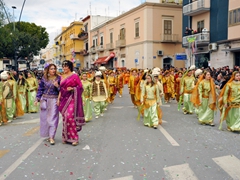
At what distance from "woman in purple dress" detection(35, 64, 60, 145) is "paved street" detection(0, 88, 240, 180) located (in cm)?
33

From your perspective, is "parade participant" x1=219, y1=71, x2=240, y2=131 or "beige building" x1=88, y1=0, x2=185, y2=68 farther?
"beige building" x1=88, y1=0, x2=185, y2=68

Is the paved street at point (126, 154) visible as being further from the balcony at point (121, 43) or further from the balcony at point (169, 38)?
the balcony at point (121, 43)

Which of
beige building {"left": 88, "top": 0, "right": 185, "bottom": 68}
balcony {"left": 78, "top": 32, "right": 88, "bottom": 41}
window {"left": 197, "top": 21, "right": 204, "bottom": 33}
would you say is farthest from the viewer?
balcony {"left": 78, "top": 32, "right": 88, "bottom": 41}

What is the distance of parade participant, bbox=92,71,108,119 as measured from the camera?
9586mm

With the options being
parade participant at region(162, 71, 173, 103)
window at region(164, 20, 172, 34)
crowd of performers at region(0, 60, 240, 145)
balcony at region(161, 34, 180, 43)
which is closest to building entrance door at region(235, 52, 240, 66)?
parade participant at region(162, 71, 173, 103)

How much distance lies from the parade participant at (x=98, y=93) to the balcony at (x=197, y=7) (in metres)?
17.9

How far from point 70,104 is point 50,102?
487 millimetres

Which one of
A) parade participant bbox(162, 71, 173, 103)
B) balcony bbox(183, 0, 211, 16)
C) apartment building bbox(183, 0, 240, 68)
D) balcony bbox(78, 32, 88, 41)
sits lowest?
parade participant bbox(162, 71, 173, 103)

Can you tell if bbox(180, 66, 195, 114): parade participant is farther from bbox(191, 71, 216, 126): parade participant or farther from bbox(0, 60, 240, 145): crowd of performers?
bbox(191, 71, 216, 126): parade participant

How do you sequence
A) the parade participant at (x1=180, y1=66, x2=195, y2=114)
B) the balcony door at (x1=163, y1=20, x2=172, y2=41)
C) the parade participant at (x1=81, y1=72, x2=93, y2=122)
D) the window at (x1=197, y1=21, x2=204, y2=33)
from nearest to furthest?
1. the parade participant at (x1=81, y1=72, x2=93, y2=122)
2. the parade participant at (x1=180, y1=66, x2=195, y2=114)
3. the window at (x1=197, y1=21, x2=204, y2=33)
4. the balcony door at (x1=163, y1=20, x2=172, y2=41)

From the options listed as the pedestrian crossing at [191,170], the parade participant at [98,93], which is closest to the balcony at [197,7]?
the parade participant at [98,93]

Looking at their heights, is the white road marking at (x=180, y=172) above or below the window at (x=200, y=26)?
below

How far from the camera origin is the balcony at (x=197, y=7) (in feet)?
80.2

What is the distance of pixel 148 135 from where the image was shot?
6.88 metres
